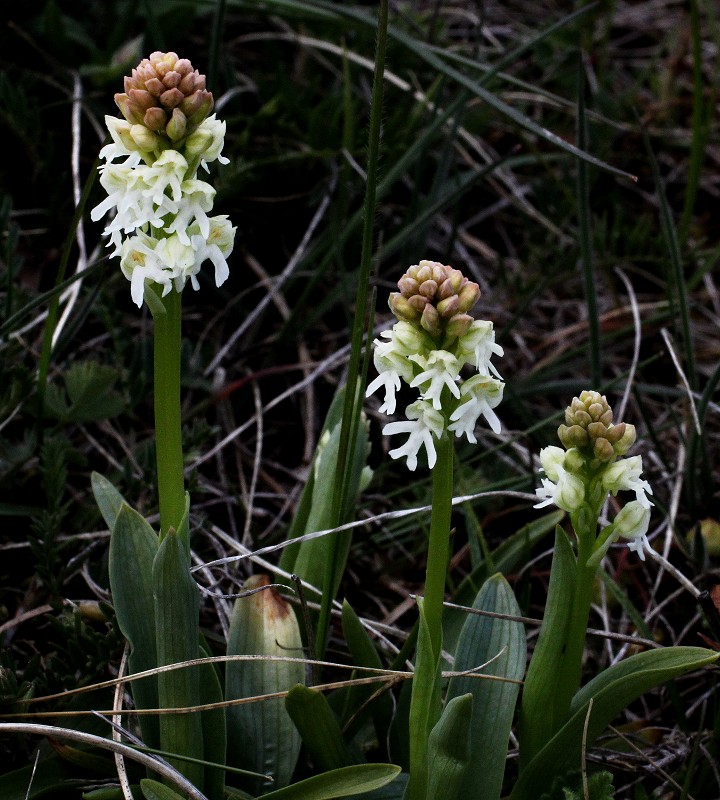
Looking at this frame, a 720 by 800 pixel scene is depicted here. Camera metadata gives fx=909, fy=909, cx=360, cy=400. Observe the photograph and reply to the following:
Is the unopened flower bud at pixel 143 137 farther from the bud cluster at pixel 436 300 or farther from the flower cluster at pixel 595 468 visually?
the flower cluster at pixel 595 468

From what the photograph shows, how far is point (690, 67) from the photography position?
5055 mm

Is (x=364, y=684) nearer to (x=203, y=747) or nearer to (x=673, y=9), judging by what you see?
(x=203, y=747)

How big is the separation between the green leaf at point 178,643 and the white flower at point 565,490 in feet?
2.35

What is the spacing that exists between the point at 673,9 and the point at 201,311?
12.7 ft

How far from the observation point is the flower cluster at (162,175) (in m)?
1.65

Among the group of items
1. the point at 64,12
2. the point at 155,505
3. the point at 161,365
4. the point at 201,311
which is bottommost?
the point at 155,505

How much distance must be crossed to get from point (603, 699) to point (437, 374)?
2.62 ft

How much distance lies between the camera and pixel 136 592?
6.59 feet

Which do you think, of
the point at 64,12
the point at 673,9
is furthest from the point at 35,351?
the point at 673,9

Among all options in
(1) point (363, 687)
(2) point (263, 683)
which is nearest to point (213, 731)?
(2) point (263, 683)

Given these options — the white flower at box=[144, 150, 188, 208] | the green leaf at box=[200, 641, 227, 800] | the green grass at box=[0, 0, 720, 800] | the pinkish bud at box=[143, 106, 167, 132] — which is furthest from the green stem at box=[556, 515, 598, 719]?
the pinkish bud at box=[143, 106, 167, 132]

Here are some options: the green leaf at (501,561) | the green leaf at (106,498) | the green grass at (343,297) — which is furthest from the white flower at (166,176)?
the green leaf at (501,561)

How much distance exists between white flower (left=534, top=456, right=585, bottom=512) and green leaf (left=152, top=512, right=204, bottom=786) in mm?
717

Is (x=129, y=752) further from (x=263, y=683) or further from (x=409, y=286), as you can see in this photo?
(x=409, y=286)
